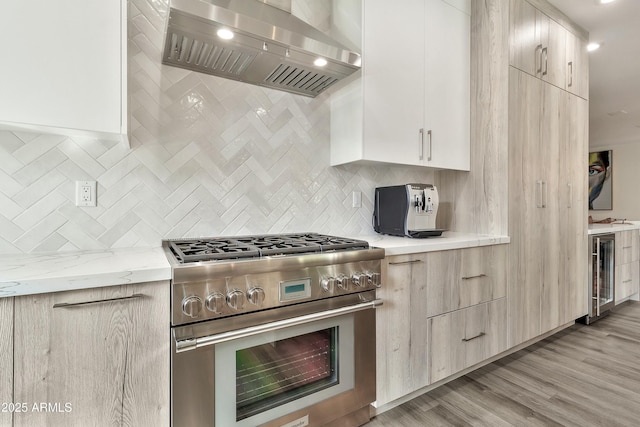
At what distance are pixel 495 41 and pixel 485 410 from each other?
239 cm

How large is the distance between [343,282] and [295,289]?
238 mm

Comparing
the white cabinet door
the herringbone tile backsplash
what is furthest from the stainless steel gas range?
the white cabinet door

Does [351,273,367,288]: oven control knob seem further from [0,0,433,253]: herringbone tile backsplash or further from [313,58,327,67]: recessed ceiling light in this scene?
[313,58,327,67]: recessed ceiling light

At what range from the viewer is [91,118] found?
1.17m

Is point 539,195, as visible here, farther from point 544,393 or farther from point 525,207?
point 544,393

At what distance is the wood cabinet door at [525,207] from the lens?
222 centimetres

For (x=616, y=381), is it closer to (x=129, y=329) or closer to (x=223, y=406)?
(x=223, y=406)

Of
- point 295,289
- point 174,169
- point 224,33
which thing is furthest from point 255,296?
point 224,33

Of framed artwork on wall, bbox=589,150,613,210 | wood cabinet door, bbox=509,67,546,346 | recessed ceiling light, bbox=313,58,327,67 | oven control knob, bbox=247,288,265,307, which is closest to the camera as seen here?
oven control knob, bbox=247,288,265,307

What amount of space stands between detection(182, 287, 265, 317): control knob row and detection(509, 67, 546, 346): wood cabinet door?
74.5 inches

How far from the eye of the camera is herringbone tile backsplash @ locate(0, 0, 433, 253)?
136 centimetres

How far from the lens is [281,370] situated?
1.33m

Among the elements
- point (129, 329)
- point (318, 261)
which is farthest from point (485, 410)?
point (129, 329)

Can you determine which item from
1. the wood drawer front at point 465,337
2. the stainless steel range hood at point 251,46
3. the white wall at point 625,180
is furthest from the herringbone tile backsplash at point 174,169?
the white wall at point 625,180
